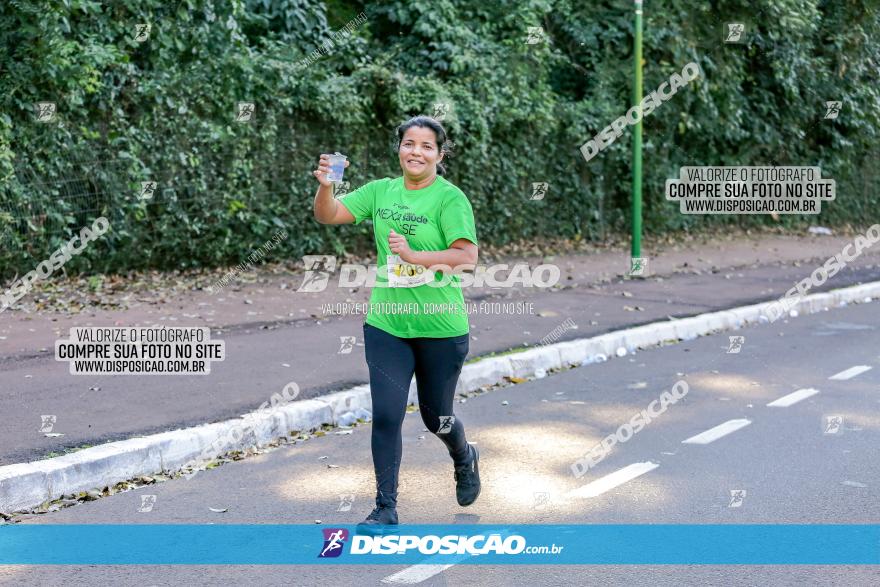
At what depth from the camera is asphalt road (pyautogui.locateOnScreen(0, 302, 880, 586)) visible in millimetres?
4957

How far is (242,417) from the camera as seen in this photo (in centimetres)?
743

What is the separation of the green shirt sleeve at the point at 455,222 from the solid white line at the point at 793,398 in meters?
4.00

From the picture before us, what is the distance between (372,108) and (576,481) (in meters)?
11.4

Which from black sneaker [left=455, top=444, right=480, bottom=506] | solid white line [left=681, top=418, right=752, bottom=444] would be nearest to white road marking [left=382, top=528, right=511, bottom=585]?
black sneaker [left=455, top=444, right=480, bottom=506]

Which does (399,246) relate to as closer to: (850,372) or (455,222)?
(455,222)

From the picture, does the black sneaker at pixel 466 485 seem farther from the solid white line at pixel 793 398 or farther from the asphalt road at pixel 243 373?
the solid white line at pixel 793 398

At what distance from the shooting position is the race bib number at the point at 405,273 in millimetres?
5281

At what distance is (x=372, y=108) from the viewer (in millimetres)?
17016

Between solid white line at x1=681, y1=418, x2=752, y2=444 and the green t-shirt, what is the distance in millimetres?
2611

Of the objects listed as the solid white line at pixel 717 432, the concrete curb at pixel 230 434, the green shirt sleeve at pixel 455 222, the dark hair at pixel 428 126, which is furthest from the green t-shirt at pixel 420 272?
the solid white line at pixel 717 432

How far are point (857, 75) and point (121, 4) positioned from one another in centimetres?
1785

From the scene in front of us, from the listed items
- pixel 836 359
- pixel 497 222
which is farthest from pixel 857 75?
pixel 836 359

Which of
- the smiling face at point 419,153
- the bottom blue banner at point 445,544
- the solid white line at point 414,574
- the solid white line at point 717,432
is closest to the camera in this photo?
the solid white line at point 414,574

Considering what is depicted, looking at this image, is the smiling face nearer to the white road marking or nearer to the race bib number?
the race bib number
